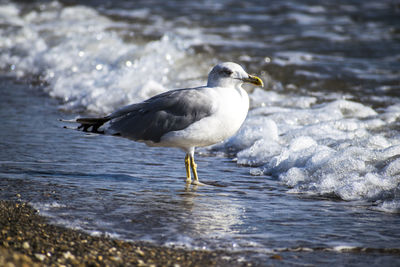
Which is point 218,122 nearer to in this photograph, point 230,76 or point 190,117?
point 190,117

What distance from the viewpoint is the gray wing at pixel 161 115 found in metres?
5.40

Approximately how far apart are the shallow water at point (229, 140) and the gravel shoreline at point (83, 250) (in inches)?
6.0

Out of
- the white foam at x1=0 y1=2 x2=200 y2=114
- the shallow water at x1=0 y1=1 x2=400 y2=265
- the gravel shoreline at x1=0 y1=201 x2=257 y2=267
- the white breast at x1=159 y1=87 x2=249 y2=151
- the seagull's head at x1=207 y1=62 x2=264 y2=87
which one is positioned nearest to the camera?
the gravel shoreline at x1=0 y1=201 x2=257 y2=267

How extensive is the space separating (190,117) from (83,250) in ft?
6.87

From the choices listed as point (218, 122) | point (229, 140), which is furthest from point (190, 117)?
point (229, 140)

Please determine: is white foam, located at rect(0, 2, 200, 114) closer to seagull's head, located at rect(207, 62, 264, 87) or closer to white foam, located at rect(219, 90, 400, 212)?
white foam, located at rect(219, 90, 400, 212)

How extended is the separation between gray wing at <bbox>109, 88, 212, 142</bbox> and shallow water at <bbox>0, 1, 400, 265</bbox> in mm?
442

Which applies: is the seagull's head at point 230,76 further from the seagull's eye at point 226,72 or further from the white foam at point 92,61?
the white foam at point 92,61

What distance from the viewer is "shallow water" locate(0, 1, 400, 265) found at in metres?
4.29

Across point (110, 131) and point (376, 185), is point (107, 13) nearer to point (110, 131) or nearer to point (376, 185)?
point (110, 131)

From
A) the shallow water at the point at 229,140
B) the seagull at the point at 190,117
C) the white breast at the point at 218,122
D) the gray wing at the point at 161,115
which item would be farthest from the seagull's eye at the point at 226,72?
the shallow water at the point at 229,140

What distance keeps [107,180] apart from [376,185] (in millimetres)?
2389

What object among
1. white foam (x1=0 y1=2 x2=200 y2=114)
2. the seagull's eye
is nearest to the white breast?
the seagull's eye

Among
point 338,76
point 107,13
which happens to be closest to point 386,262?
point 338,76
